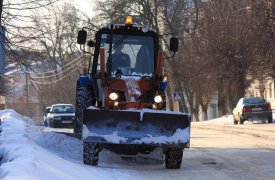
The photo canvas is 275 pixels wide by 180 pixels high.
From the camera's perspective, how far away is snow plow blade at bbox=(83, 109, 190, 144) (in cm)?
1018

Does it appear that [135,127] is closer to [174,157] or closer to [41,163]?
[174,157]

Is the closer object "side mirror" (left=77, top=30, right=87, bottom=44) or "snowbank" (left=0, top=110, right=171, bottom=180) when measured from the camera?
"snowbank" (left=0, top=110, right=171, bottom=180)

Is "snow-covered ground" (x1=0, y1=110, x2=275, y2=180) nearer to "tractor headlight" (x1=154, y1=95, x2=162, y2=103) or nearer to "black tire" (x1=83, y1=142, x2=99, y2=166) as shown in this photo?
"black tire" (x1=83, y1=142, x2=99, y2=166)

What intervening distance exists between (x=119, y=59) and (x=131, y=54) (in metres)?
0.30

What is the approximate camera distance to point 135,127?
10.2 m

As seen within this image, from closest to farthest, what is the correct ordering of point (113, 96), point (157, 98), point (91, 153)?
point (91, 153)
point (113, 96)
point (157, 98)

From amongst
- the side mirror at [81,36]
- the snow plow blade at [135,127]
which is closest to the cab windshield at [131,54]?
the side mirror at [81,36]

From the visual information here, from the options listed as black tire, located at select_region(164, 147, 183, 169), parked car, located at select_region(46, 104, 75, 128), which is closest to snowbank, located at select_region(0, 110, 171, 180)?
black tire, located at select_region(164, 147, 183, 169)

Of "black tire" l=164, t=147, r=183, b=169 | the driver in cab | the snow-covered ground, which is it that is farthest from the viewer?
the driver in cab

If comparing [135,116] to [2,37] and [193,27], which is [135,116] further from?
[193,27]

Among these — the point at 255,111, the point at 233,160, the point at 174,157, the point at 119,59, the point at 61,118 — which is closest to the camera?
the point at 174,157

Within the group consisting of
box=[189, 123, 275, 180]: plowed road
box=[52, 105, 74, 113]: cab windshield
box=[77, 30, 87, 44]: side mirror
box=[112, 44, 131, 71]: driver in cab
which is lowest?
box=[189, 123, 275, 180]: plowed road

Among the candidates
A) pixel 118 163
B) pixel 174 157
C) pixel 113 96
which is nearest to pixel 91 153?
pixel 118 163

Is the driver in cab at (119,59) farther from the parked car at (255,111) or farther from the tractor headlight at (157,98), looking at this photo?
the parked car at (255,111)
